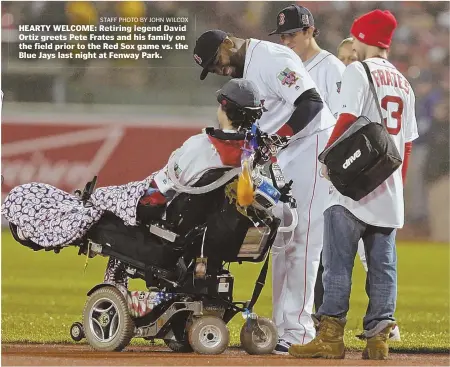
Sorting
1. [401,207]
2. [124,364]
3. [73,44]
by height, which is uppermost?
[73,44]

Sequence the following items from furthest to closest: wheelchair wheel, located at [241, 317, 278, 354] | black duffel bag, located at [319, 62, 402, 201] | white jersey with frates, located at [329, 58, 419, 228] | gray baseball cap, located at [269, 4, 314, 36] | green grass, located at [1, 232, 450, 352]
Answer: green grass, located at [1, 232, 450, 352]
gray baseball cap, located at [269, 4, 314, 36]
wheelchair wheel, located at [241, 317, 278, 354]
white jersey with frates, located at [329, 58, 419, 228]
black duffel bag, located at [319, 62, 402, 201]

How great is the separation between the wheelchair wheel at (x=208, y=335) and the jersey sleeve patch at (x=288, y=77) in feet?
3.88

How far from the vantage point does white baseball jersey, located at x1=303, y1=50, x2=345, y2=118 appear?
241 inches

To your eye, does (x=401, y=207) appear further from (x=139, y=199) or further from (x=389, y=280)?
(x=139, y=199)

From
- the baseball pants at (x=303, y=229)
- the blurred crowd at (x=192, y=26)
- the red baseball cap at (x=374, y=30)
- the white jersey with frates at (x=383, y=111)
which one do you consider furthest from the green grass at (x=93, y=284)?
the red baseball cap at (x=374, y=30)

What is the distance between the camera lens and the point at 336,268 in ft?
17.4

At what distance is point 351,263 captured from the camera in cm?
534

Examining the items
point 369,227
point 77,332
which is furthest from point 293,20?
point 77,332

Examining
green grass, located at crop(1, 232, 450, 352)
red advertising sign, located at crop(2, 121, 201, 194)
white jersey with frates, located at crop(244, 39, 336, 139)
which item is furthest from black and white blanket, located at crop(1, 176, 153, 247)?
red advertising sign, located at crop(2, 121, 201, 194)

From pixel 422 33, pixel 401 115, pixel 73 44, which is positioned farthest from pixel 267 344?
pixel 422 33

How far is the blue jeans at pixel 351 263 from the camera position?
5312 millimetres

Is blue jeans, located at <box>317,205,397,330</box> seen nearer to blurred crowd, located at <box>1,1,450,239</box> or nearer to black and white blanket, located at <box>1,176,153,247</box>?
black and white blanket, located at <box>1,176,153,247</box>

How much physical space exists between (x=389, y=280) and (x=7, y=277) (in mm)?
3939

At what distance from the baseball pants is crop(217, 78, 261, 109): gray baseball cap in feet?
1.74
